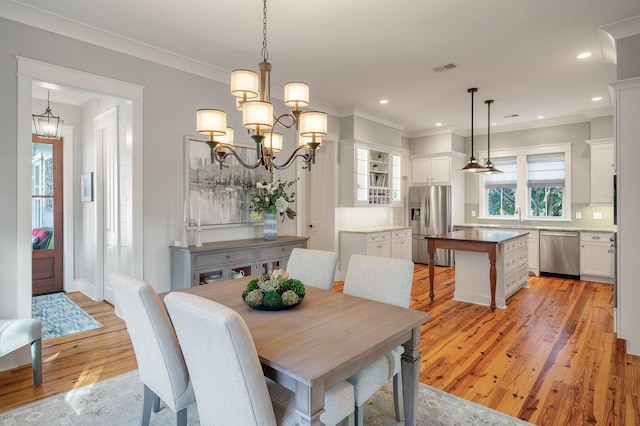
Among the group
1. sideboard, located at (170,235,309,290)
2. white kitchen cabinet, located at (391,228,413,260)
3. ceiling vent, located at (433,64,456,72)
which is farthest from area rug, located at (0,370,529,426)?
white kitchen cabinet, located at (391,228,413,260)

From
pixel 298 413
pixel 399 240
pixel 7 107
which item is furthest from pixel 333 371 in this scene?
pixel 399 240

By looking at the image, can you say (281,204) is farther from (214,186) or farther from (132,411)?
(132,411)

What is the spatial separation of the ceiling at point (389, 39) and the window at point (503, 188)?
7.27 ft

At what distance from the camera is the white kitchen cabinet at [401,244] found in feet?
20.8

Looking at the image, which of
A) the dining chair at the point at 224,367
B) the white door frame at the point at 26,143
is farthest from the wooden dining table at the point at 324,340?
the white door frame at the point at 26,143

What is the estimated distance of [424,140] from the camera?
301 inches

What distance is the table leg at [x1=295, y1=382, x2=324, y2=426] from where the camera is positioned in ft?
4.21

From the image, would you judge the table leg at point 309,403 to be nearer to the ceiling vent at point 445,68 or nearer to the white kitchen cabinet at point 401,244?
the ceiling vent at point 445,68

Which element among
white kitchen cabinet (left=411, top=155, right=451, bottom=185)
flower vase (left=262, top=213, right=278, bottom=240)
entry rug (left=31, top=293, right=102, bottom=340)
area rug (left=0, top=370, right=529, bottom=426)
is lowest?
area rug (left=0, top=370, right=529, bottom=426)

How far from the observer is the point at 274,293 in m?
1.96

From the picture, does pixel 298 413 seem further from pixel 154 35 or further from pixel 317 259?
pixel 154 35

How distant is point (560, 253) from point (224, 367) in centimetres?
660

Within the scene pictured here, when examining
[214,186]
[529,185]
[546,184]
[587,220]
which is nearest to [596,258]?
[587,220]

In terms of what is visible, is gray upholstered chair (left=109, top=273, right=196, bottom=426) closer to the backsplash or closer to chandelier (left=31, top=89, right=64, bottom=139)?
chandelier (left=31, top=89, right=64, bottom=139)
